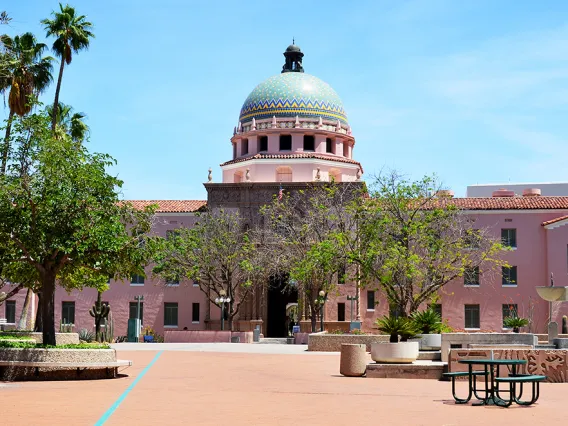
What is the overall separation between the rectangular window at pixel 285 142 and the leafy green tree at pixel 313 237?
4665 mm

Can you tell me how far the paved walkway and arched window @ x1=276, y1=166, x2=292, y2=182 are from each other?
39325mm

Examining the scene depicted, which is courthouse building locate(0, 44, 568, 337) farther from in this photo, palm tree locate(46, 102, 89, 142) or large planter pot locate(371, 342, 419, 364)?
large planter pot locate(371, 342, 419, 364)

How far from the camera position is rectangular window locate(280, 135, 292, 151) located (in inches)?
2448

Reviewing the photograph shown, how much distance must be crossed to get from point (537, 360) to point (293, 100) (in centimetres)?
4430

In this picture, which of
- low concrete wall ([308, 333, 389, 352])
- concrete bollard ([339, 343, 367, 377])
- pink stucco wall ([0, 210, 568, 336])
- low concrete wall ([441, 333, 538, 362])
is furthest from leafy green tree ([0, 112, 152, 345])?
pink stucco wall ([0, 210, 568, 336])

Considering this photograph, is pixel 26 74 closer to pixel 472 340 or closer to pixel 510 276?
pixel 472 340

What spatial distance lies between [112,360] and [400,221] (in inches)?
1031

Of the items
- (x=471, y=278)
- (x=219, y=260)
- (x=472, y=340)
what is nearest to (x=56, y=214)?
(x=472, y=340)

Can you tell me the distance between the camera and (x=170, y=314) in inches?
2391

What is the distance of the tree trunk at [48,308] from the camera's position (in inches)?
858

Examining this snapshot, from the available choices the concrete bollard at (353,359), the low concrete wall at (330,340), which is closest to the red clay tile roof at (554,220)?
the low concrete wall at (330,340)

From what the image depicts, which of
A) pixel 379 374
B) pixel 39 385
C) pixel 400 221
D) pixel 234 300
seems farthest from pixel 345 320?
pixel 39 385

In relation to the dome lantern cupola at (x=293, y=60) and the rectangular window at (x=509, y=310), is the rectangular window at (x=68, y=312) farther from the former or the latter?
the rectangular window at (x=509, y=310)

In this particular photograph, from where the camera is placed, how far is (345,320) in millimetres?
57531
